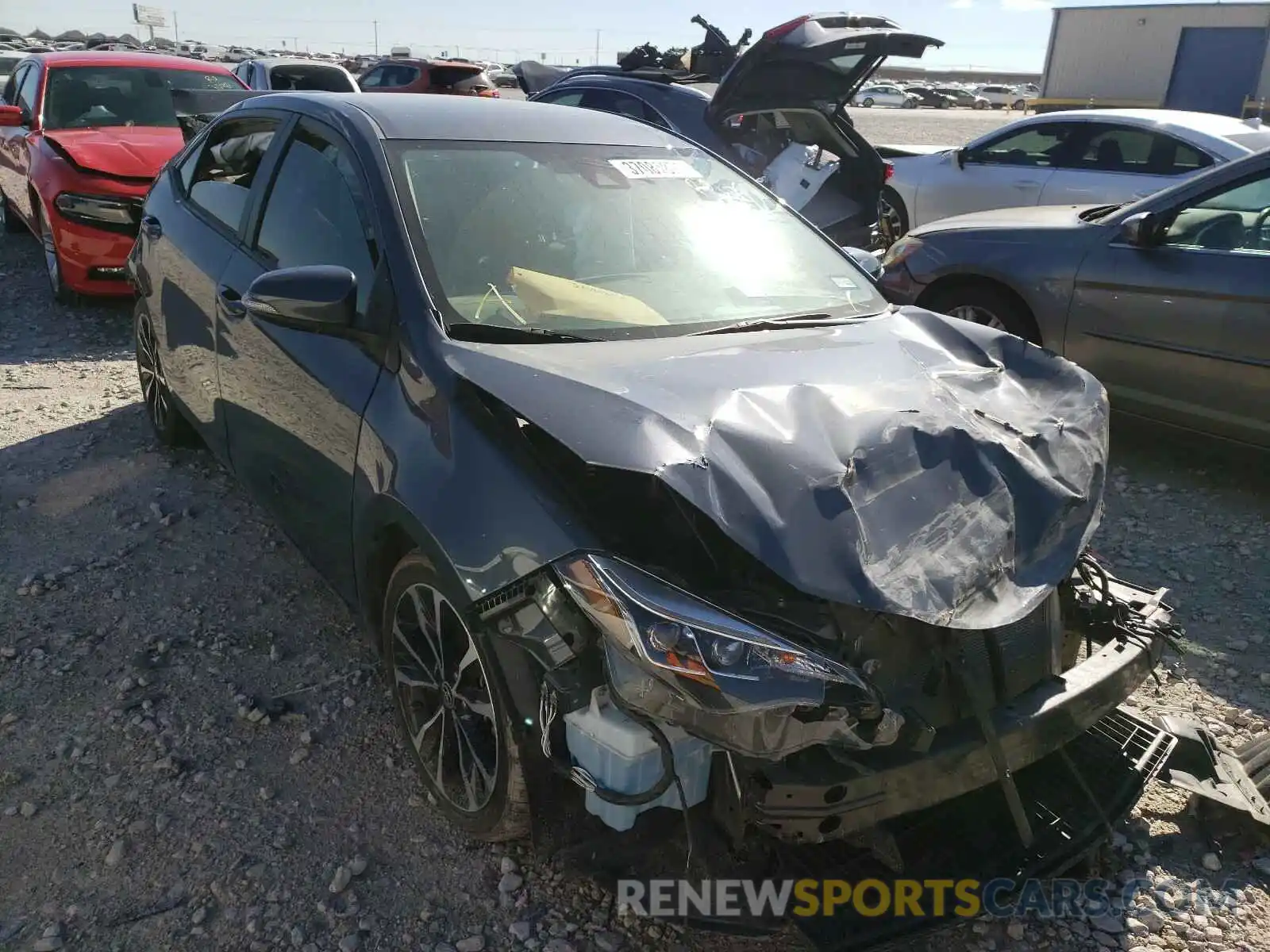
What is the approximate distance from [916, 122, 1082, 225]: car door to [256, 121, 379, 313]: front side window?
657 cm

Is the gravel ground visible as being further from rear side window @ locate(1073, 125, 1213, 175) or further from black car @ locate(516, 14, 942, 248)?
rear side window @ locate(1073, 125, 1213, 175)

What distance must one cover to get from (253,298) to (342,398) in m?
0.35

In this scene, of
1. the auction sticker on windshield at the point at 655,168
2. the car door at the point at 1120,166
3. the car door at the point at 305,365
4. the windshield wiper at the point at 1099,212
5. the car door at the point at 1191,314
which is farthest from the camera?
the car door at the point at 1120,166

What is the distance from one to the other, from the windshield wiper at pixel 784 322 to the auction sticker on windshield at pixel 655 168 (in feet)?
2.37

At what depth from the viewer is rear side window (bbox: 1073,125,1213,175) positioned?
7500 millimetres

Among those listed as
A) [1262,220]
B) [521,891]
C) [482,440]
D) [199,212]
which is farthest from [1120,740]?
[199,212]

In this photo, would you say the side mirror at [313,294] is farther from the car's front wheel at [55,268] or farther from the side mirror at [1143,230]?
the car's front wheel at [55,268]

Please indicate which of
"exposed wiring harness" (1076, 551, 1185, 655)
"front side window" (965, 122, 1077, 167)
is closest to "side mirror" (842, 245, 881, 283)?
"exposed wiring harness" (1076, 551, 1185, 655)

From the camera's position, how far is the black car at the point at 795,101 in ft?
21.2

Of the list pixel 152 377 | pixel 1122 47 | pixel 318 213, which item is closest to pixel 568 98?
pixel 152 377

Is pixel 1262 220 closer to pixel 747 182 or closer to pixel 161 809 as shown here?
pixel 747 182

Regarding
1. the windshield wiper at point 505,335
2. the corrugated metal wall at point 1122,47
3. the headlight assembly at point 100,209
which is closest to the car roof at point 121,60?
the headlight assembly at point 100,209

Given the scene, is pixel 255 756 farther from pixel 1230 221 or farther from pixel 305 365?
pixel 1230 221

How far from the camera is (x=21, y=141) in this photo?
738 centimetres
